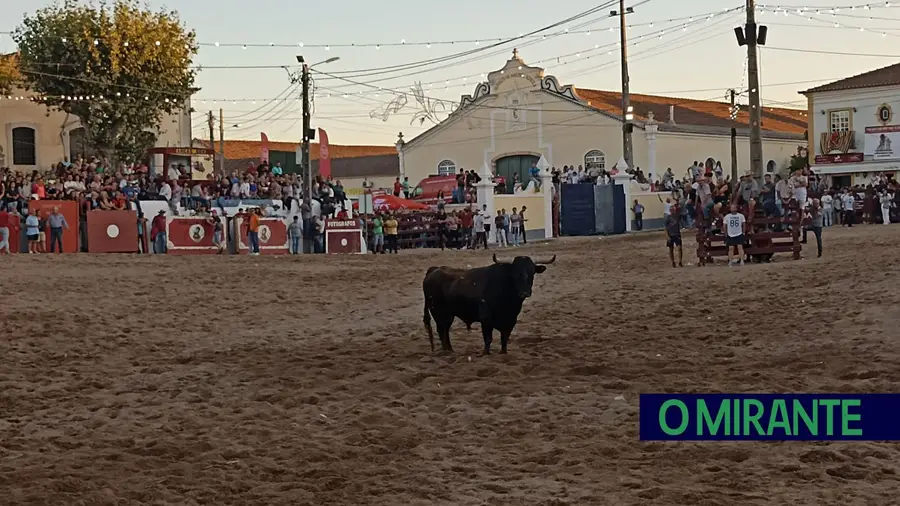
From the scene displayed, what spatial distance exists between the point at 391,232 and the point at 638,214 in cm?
1413

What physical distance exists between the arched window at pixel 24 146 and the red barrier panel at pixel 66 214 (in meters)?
17.6

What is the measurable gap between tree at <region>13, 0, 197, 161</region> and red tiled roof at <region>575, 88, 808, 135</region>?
68.8 ft

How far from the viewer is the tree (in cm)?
4153

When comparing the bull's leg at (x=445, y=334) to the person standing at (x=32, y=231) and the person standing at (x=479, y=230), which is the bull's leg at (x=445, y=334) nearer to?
the person standing at (x=32, y=231)

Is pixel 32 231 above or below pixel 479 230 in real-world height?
above

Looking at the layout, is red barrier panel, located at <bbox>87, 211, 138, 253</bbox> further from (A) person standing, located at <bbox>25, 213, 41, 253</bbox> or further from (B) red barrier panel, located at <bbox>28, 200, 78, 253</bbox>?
(A) person standing, located at <bbox>25, 213, 41, 253</bbox>

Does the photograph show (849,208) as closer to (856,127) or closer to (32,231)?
(856,127)

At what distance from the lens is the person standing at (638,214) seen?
144 ft

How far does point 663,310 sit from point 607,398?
6.10 metres

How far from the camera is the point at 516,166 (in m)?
56.3

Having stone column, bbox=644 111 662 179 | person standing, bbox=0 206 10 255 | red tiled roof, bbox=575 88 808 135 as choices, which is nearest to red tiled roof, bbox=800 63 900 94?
red tiled roof, bbox=575 88 808 135

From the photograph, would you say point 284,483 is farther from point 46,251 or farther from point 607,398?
point 46,251

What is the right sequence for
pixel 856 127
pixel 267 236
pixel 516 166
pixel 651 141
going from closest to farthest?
pixel 267 236
pixel 651 141
pixel 856 127
pixel 516 166

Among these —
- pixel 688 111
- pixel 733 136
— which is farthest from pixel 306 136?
pixel 688 111
